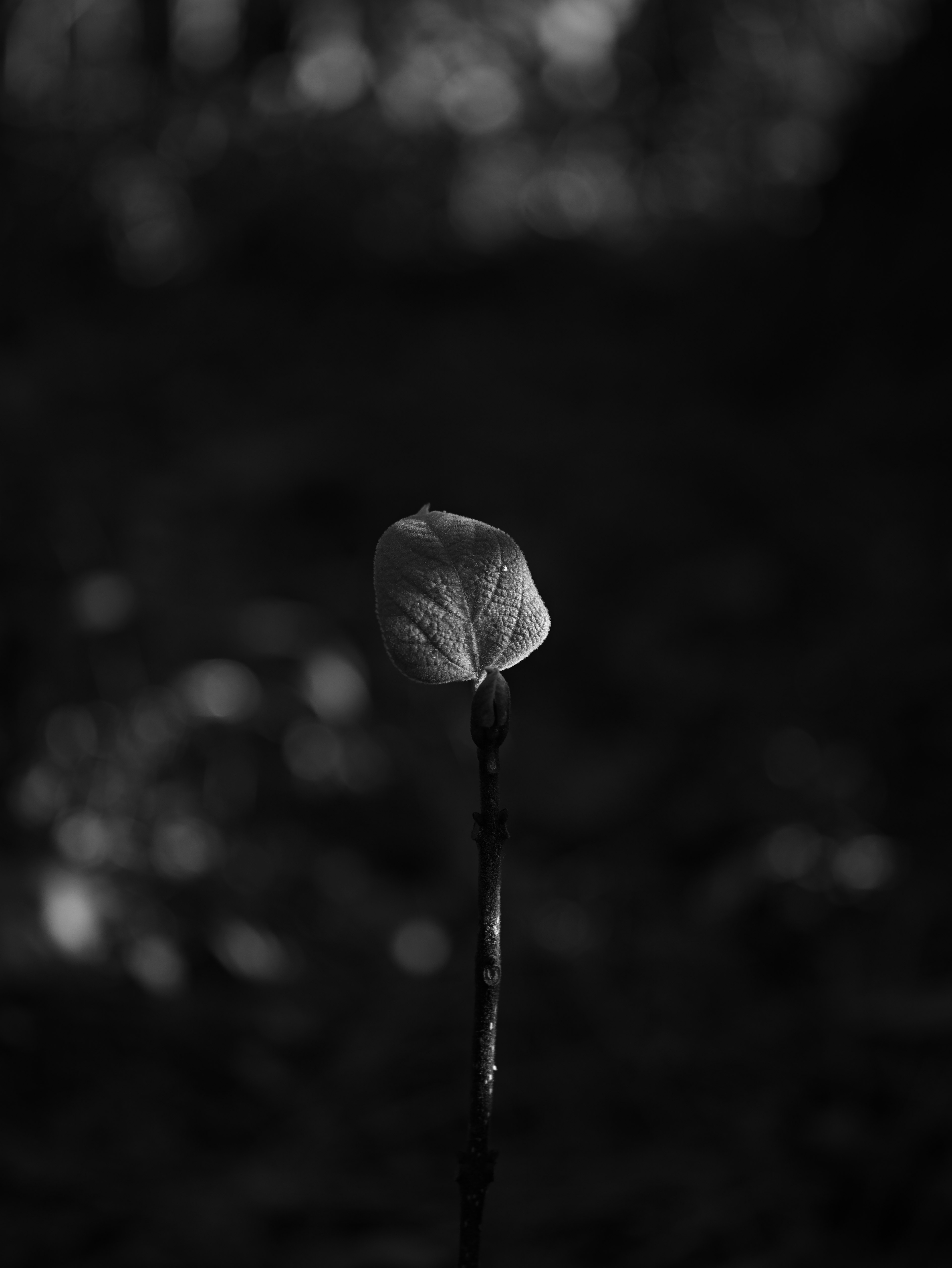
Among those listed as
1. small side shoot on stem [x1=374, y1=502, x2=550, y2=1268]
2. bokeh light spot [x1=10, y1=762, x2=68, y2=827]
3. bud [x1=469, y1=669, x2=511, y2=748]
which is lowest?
bud [x1=469, y1=669, x2=511, y2=748]

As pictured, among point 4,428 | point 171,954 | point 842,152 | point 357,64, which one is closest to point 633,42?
point 357,64

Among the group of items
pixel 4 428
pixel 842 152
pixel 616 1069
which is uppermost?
pixel 842 152

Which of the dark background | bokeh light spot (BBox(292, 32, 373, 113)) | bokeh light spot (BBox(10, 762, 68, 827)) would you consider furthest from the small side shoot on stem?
bokeh light spot (BBox(292, 32, 373, 113))

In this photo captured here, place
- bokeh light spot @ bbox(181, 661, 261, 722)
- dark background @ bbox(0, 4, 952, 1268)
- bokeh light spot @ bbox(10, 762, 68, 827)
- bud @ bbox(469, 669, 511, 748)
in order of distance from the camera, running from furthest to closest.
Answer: bokeh light spot @ bbox(181, 661, 261, 722), bokeh light spot @ bbox(10, 762, 68, 827), dark background @ bbox(0, 4, 952, 1268), bud @ bbox(469, 669, 511, 748)

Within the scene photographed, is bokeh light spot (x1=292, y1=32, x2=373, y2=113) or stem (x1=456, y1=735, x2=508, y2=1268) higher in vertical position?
bokeh light spot (x1=292, y1=32, x2=373, y2=113)

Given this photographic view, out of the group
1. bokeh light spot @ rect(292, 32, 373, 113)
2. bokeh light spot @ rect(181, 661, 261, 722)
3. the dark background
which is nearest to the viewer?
the dark background

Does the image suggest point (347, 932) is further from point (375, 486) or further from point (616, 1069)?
point (375, 486)

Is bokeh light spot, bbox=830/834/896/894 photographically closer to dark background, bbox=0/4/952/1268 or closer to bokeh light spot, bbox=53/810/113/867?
dark background, bbox=0/4/952/1268

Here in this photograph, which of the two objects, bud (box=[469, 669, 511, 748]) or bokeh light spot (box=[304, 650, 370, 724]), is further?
bokeh light spot (box=[304, 650, 370, 724])

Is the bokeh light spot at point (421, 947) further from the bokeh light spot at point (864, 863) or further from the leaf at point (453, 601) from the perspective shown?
the leaf at point (453, 601)
